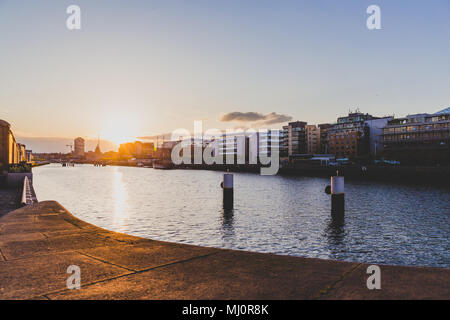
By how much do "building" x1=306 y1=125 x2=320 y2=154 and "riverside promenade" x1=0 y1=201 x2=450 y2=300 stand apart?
639 feet

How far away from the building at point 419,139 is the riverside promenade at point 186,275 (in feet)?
383

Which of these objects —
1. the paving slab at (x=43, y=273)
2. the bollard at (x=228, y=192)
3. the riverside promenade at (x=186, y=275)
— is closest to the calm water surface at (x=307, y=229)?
the bollard at (x=228, y=192)

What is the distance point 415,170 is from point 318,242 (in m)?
70.8

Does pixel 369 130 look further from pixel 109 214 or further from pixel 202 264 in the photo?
pixel 202 264

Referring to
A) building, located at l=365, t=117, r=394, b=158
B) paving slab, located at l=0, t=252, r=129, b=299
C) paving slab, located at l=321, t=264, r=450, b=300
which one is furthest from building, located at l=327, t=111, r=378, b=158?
paving slab, located at l=0, t=252, r=129, b=299

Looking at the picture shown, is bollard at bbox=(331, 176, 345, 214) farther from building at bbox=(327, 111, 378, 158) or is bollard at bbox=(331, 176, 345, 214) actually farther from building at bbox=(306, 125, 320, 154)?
building at bbox=(306, 125, 320, 154)

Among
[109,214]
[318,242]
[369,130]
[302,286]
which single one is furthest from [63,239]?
[369,130]

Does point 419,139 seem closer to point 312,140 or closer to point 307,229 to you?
point 312,140

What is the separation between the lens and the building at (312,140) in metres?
194

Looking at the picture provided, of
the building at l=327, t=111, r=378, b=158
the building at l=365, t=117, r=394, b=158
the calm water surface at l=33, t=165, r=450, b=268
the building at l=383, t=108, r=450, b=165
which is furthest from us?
the building at l=327, t=111, r=378, b=158

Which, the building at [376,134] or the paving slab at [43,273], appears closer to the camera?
the paving slab at [43,273]

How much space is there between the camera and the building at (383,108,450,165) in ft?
360

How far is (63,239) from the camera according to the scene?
790cm

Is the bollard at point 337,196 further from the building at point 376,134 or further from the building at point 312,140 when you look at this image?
the building at point 312,140
